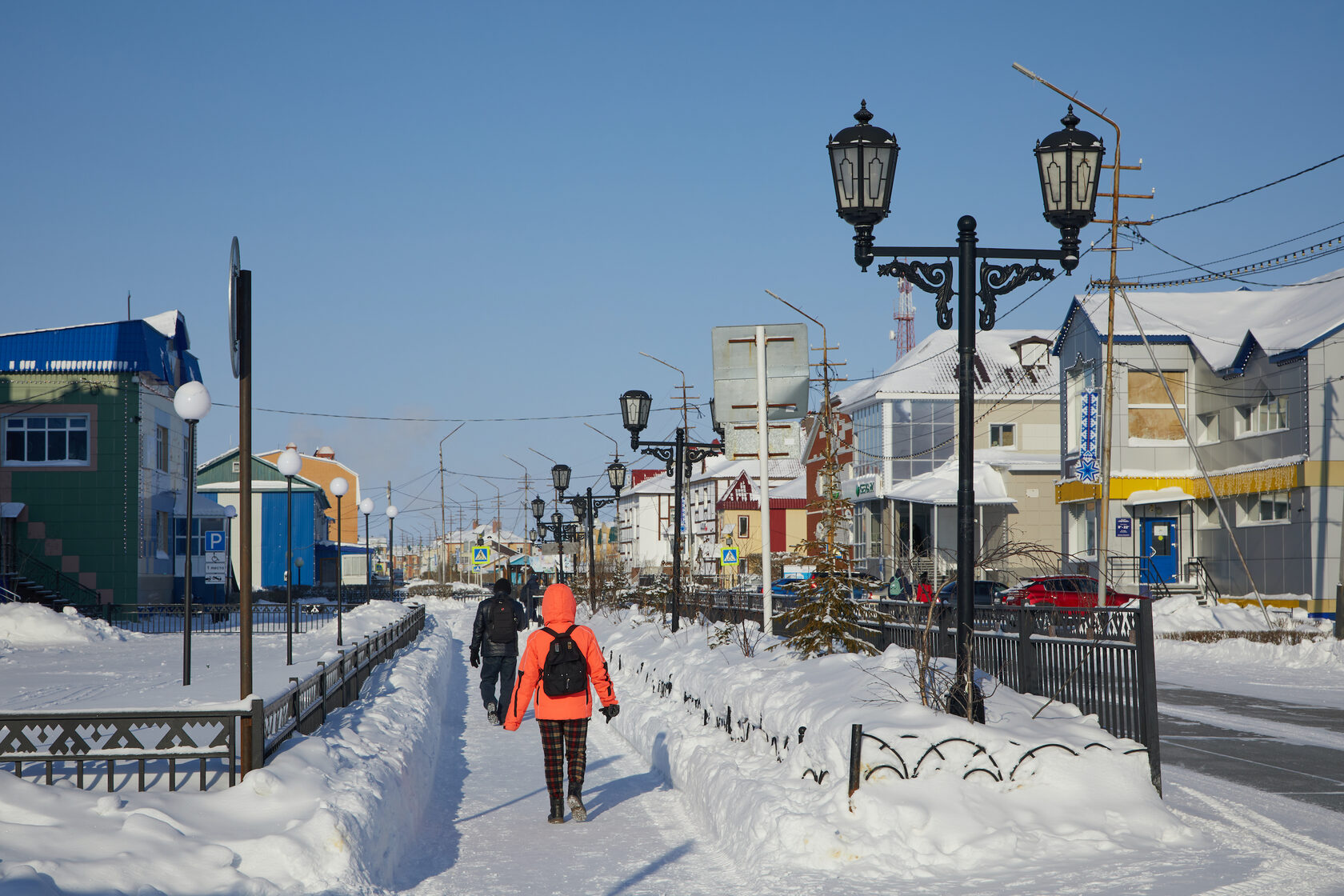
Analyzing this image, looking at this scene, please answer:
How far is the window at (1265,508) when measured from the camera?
3231 centimetres

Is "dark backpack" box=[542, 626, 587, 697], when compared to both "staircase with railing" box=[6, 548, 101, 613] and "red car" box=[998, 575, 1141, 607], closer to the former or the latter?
"red car" box=[998, 575, 1141, 607]

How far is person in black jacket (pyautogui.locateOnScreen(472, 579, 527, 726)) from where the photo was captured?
47.5ft

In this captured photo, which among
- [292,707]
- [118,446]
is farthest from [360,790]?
[118,446]

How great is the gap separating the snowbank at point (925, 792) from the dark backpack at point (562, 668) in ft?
4.30

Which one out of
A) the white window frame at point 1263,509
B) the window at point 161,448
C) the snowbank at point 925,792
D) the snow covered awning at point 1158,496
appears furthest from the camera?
the window at point 161,448

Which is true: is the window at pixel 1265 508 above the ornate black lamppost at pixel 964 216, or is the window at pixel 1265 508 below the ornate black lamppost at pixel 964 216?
below

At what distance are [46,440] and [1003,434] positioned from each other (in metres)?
37.2

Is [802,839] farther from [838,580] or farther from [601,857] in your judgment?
[838,580]

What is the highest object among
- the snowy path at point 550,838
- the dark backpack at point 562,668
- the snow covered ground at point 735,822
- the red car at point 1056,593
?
the dark backpack at point 562,668

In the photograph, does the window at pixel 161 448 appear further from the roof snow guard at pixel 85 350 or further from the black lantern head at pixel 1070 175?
the black lantern head at pixel 1070 175

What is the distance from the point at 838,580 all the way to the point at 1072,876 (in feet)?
19.2

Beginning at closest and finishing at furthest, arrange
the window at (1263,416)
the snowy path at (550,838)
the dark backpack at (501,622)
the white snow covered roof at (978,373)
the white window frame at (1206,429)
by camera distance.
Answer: the snowy path at (550,838) < the dark backpack at (501,622) < the window at (1263,416) < the white window frame at (1206,429) < the white snow covered roof at (978,373)

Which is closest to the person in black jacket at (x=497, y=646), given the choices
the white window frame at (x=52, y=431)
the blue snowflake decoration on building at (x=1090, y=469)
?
the blue snowflake decoration on building at (x=1090, y=469)

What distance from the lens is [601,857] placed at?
25.8ft
